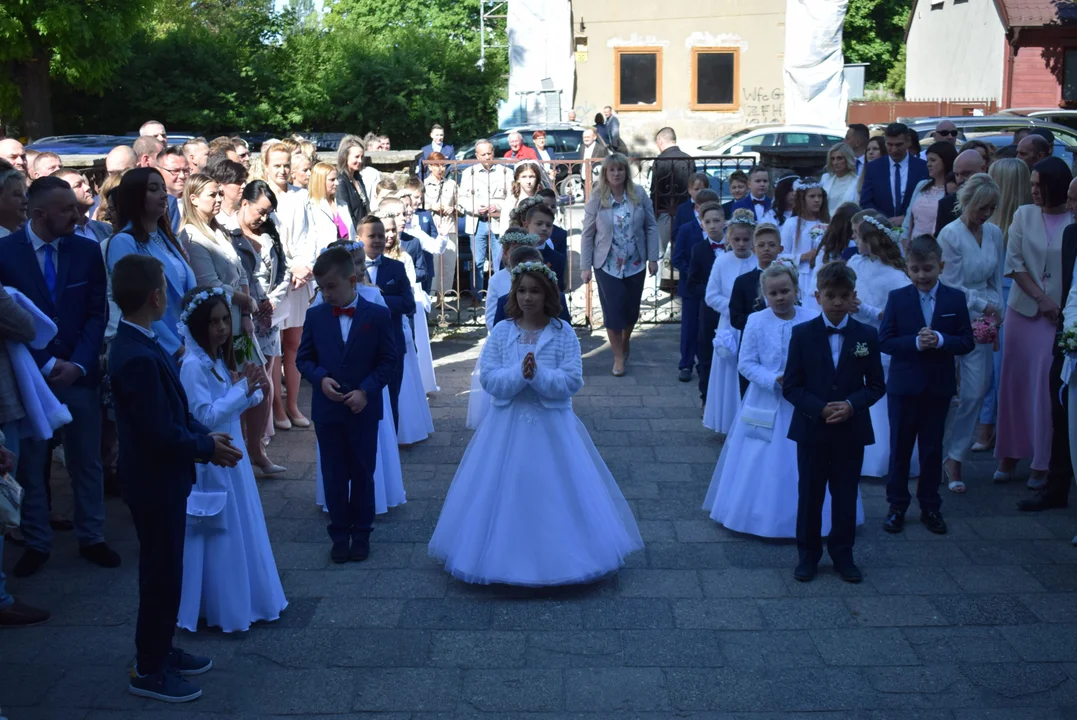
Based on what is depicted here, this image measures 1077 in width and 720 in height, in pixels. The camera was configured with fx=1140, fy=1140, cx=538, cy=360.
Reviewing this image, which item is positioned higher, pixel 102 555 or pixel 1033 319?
pixel 1033 319

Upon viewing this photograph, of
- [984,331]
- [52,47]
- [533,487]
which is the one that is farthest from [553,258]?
[52,47]

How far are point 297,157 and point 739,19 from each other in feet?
88.1

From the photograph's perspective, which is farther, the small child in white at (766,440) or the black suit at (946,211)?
the black suit at (946,211)

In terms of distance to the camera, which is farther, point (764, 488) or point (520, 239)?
point (520, 239)

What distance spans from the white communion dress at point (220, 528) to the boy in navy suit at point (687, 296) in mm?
5755

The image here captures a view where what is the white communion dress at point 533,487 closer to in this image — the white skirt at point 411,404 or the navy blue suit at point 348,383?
the navy blue suit at point 348,383

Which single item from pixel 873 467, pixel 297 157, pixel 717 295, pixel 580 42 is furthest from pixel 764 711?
pixel 580 42

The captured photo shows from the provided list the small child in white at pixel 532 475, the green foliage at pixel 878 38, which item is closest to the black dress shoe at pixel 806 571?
the small child in white at pixel 532 475

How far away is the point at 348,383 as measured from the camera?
642 cm

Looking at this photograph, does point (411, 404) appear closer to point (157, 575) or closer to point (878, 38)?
point (157, 575)

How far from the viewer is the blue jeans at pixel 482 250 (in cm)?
1345

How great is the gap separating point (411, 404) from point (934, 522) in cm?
393

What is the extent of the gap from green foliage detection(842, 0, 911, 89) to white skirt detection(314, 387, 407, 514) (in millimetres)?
51225

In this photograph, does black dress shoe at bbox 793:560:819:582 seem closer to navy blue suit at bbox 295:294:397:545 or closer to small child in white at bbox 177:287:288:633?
navy blue suit at bbox 295:294:397:545
